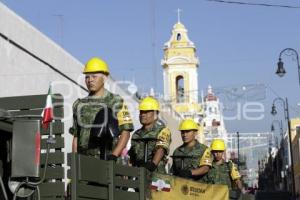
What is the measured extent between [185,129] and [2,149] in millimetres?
4692

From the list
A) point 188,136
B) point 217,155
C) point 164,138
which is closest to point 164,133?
point 164,138

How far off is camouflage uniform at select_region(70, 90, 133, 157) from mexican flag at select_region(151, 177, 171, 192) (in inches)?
26.0

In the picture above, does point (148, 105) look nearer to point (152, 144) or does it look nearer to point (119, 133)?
point (152, 144)

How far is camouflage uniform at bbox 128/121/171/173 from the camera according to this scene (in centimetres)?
707

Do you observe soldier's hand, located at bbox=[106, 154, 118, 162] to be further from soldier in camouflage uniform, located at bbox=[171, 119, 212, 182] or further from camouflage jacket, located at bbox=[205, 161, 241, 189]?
camouflage jacket, located at bbox=[205, 161, 241, 189]

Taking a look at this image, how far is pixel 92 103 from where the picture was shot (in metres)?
5.84

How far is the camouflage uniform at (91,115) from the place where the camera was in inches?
219

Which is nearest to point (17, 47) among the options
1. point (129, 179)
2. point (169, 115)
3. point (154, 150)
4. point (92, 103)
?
point (154, 150)

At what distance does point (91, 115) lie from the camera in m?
5.79

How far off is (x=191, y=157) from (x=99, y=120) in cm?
363

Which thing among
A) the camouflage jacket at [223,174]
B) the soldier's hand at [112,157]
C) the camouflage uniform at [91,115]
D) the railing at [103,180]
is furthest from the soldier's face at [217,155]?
the soldier's hand at [112,157]

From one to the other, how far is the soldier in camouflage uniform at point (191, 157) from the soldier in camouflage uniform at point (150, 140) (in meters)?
1.10

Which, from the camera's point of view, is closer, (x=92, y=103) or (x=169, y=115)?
(x=92, y=103)

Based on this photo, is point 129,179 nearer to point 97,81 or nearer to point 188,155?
point 97,81
